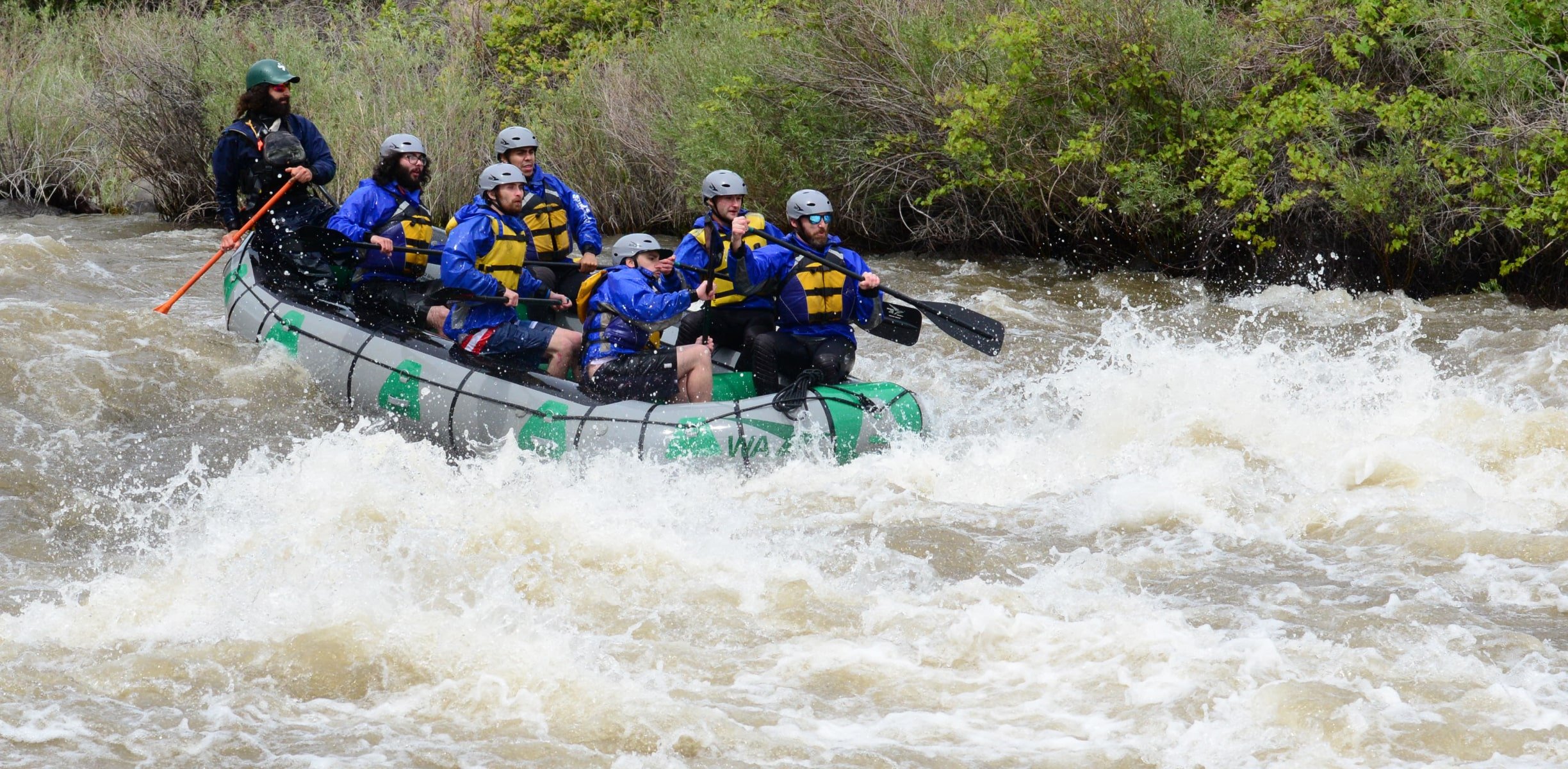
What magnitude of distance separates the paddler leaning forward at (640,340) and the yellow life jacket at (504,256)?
1.82ft

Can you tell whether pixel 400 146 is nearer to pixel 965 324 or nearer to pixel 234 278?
pixel 234 278

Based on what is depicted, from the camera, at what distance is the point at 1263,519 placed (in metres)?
5.95

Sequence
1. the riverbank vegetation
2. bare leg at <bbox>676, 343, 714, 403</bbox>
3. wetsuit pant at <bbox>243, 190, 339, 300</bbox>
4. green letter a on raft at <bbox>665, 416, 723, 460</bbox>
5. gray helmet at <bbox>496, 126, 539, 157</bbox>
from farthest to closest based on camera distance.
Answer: the riverbank vegetation, wetsuit pant at <bbox>243, 190, 339, 300</bbox>, gray helmet at <bbox>496, 126, 539, 157</bbox>, bare leg at <bbox>676, 343, 714, 403</bbox>, green letter a on raft at <bbox>665, 416, 723, 460</bbox>

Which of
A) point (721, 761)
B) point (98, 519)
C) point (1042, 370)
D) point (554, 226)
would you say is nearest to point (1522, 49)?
point (1042, 370)

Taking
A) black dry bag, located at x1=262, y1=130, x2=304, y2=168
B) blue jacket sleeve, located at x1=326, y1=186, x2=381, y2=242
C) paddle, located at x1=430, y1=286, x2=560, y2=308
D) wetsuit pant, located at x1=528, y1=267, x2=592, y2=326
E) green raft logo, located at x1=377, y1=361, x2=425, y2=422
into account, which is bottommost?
green raft logo, located at x1=377, y1=361, x2=425, y2=422

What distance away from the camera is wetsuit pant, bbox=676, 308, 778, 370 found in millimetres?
7098

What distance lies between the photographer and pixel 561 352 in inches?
287

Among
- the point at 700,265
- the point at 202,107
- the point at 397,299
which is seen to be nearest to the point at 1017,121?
the point at 700,265

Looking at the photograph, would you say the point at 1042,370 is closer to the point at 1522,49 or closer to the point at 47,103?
the point at 1522,49

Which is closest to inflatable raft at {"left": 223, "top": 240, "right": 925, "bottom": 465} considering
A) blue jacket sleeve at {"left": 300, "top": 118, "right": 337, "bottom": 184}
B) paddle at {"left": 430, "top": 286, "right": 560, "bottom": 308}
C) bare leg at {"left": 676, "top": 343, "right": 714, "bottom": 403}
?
bare leg at {"left": 676, "top": 343, "right": 714, "bottom": 403}

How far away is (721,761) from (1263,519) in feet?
9.47

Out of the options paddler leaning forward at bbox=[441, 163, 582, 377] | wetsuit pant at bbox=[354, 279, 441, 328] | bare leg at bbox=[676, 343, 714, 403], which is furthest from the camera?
wetsuit pant at bbox=[354, 279, 441, 328]

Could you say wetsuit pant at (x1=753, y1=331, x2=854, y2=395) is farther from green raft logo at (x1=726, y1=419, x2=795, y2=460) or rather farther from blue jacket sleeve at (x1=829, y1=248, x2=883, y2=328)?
green raft logo at (x1=726, y1=419, x2=795, y2=460)

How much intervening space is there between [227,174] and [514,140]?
1.63 metres
